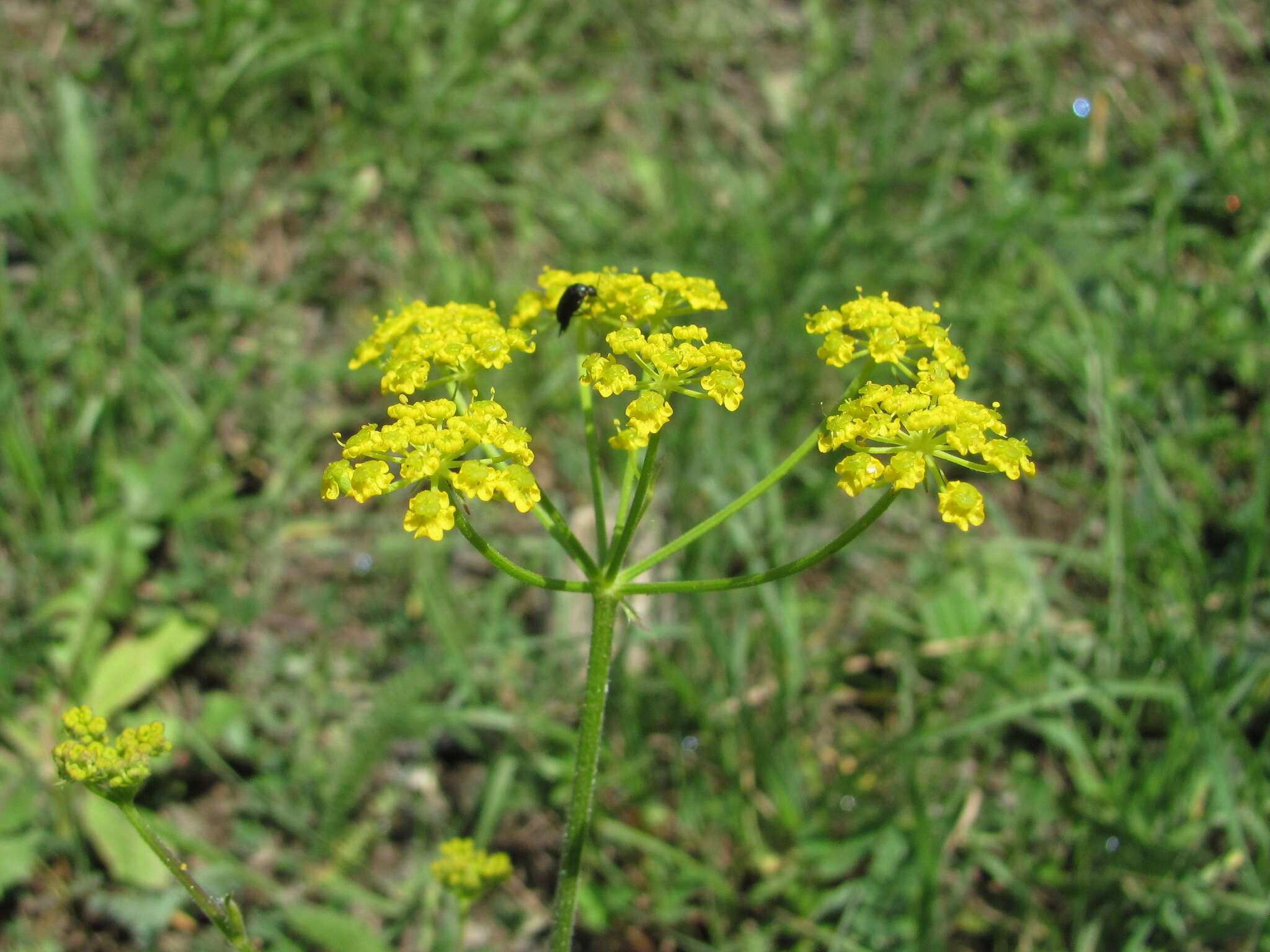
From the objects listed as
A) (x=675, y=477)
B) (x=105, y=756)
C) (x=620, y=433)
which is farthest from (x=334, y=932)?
(x=675, y=477)

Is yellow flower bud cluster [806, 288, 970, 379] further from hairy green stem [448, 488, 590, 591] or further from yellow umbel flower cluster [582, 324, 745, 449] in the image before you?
hairy green stem [448, 488, 590, 591]

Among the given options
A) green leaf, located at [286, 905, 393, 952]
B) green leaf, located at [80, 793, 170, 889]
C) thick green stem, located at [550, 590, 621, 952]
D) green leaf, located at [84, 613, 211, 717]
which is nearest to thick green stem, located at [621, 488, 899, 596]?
thick green stem, located at [550, 590, 621, 952]

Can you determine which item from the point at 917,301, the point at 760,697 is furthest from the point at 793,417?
the point at 760,697

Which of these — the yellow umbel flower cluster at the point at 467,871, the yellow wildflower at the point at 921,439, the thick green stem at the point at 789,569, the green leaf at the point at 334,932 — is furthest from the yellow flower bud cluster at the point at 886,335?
the green leaf at the point at 334,932

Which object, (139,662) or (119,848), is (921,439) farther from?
(139,662)

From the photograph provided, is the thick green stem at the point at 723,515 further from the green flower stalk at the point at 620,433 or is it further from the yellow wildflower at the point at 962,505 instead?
the yellow wildflower at the point at 962,505
